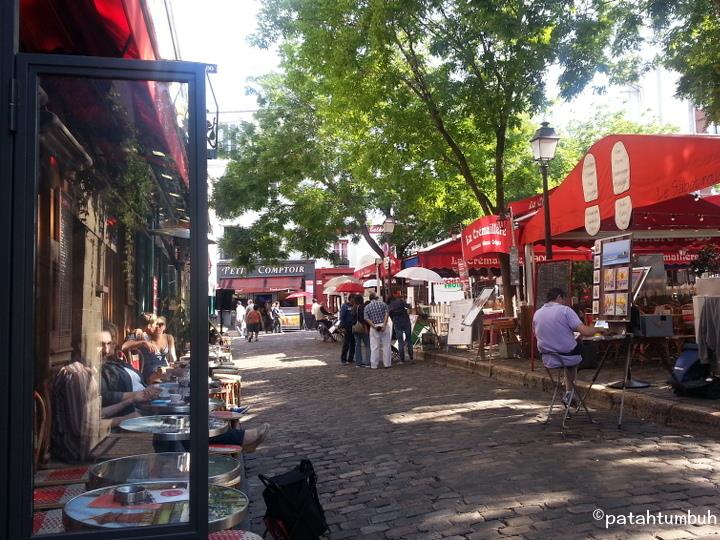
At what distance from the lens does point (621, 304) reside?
8.24 meters

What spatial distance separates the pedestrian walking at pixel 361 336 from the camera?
16625 millimetres

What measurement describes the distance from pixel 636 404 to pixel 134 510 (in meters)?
7.22

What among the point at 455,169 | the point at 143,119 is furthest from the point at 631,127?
the point at 143,119

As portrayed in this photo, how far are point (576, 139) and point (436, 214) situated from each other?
54.0 feet

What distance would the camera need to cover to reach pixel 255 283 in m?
53.0

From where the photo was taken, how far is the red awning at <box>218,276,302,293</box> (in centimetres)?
5234

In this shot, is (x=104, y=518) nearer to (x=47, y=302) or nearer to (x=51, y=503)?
(x=51, y=503)

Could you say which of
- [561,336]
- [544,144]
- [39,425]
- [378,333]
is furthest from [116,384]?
[378,333]

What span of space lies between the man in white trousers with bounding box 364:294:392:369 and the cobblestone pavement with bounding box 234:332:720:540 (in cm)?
539

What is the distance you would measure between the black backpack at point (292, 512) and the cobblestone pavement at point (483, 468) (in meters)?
0.69

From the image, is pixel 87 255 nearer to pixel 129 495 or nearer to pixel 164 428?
pixel 164 428

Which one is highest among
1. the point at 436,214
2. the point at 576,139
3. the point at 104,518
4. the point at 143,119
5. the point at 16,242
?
the point at 576,139

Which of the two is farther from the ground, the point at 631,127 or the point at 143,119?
the point at 631,127

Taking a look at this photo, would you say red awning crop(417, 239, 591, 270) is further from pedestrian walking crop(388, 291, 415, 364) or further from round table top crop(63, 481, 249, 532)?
round table top crop(63, 481, 249, 532)
